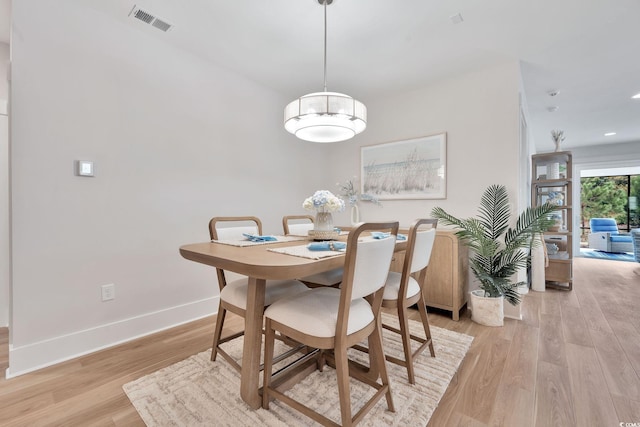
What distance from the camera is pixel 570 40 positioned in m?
2.38

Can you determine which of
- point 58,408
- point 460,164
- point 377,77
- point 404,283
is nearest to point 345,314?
point 404,283

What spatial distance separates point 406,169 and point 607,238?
664cm

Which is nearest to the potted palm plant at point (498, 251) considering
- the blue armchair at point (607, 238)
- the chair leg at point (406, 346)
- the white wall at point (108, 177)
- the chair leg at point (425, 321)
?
the chair leg at point (425, 321)

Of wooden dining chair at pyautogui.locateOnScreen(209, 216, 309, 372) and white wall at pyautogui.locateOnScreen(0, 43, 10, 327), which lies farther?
white wall at pyautogui.locateOnScreen(0, 43, 10, 327)

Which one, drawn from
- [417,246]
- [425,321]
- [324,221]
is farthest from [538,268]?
[324,221]

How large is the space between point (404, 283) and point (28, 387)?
223 centimetres

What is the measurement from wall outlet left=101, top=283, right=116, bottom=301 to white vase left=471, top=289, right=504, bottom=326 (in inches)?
117

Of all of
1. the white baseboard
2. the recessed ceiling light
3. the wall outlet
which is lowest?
the white baseboard

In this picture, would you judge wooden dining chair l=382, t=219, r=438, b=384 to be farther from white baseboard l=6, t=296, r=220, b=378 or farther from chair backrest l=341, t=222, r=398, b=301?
white baseboard l=6, t=296, r=220, b=378

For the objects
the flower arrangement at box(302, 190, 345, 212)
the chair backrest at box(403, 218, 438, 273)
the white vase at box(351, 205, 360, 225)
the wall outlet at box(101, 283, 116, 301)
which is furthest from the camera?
the white vase at box(351, 205, 360, 225)

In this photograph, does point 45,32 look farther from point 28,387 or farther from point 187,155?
point 28,387

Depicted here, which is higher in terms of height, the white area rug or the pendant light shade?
the pendant light shade

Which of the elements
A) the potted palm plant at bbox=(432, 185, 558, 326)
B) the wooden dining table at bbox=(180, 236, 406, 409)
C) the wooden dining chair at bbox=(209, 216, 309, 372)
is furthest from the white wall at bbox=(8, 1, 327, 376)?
the potted palm plant at bbox=(432, 185, 558, 326)

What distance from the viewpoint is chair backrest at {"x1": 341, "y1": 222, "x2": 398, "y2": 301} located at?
110 cm
